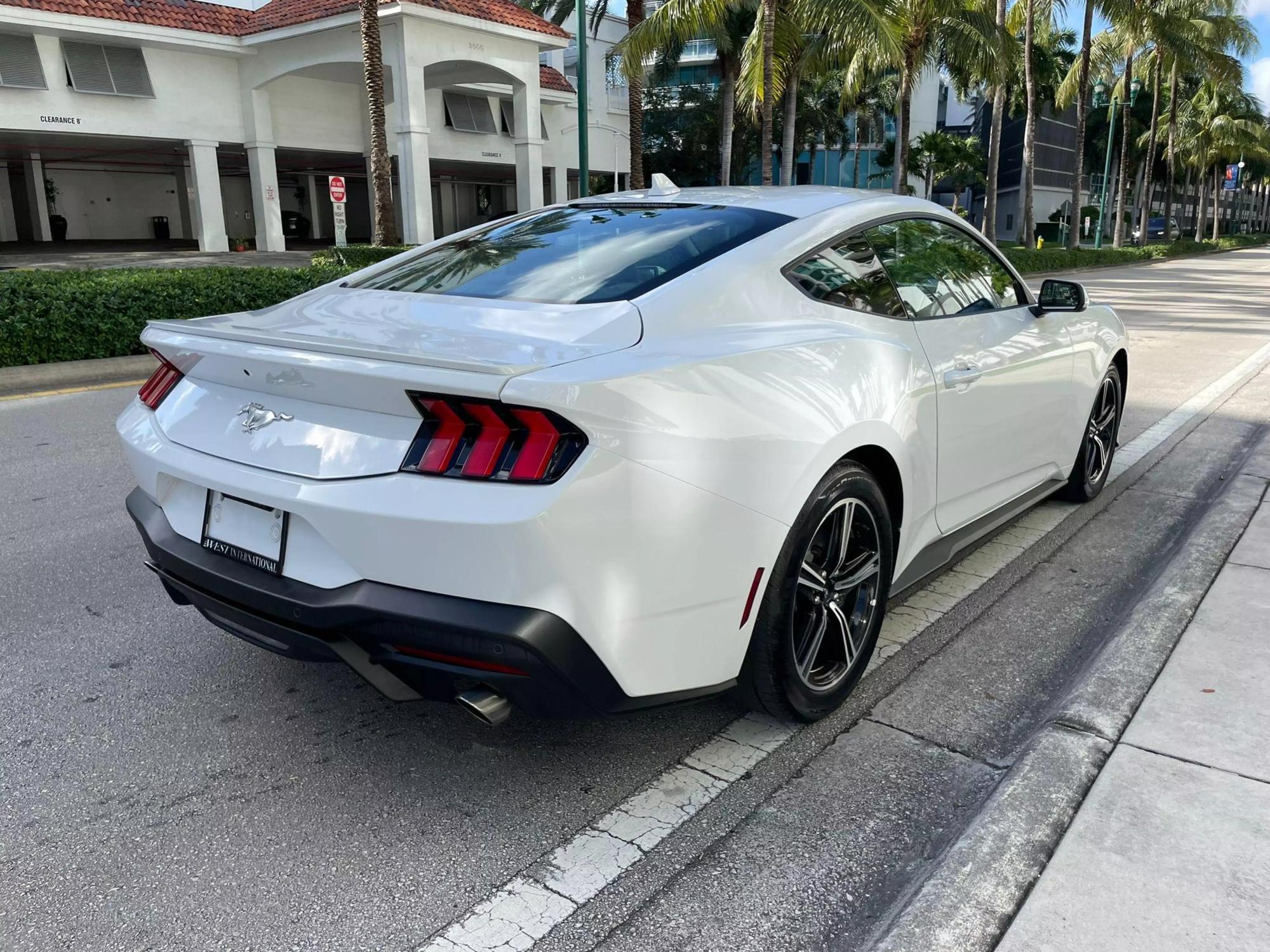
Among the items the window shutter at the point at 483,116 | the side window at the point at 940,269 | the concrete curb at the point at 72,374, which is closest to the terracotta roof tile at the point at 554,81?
the window shutter at the point at 483,116

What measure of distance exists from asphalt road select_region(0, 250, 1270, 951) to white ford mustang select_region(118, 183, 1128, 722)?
1.26ft

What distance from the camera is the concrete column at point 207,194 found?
90.1ft

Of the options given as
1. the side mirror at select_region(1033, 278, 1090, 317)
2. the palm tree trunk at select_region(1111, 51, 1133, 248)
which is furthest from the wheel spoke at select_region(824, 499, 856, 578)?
the palm tree trunk at select_region(1111, 51, 1133, 248)

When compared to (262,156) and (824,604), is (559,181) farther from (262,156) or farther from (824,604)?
(824,604)

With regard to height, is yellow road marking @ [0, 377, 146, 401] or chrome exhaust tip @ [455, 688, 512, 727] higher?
chrome exhaust tip @ [455, 688, 512, 727]

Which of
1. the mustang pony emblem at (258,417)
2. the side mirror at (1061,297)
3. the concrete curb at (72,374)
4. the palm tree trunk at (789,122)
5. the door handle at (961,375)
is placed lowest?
the concrete curb at (72,374)

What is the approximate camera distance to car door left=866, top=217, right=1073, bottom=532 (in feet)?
11.8

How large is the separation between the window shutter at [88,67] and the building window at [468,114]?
34.6ft

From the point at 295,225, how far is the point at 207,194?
1308 centimetres

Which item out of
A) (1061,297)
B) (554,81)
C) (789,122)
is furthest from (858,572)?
(789,122)

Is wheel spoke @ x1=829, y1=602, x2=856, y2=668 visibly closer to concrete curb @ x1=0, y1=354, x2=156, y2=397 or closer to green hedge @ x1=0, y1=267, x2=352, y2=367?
concrete curb @ x1=0, y1=354, x2=156, y2=397

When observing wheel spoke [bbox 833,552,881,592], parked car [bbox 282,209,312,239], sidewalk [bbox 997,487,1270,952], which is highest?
parked car [bbox 282,209,312,239]

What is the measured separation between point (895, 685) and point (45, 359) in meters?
9.43

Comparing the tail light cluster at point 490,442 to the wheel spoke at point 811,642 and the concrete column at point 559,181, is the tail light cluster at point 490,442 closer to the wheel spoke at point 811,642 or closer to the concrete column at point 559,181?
the wheel spoke at point 811,642
